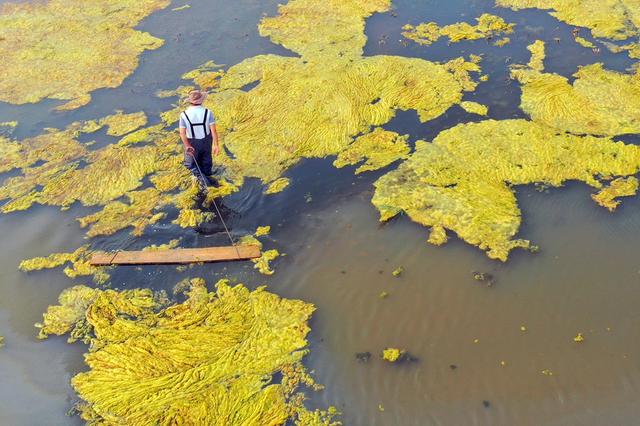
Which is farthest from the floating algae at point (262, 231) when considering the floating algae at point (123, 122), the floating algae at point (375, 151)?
the floating algae at point (123, 122)

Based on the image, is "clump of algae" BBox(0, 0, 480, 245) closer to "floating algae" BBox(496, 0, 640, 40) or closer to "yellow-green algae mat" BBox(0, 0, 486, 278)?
"yellow-green algae mat" BBox(0, 0, 486, 278)

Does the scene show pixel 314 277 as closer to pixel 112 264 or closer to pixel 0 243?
pixel 112 264

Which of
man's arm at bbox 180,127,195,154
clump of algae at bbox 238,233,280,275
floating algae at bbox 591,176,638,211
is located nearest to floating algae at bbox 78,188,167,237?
man's arm at bbox 180,127,195,154

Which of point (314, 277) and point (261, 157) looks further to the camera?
point (261, 157)

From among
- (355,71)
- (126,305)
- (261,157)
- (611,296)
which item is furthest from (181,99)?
(611,296)

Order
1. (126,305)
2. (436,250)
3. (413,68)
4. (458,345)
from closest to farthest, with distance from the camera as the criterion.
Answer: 1. (458,345)
2. (126,305)
3. (436,250)
4. (413,68)

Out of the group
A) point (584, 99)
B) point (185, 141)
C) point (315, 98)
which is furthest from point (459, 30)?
point (185, 141)

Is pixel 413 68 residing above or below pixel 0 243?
above

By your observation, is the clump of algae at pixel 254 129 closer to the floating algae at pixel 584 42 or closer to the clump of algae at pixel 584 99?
the clump of algae at pixel 584 99
